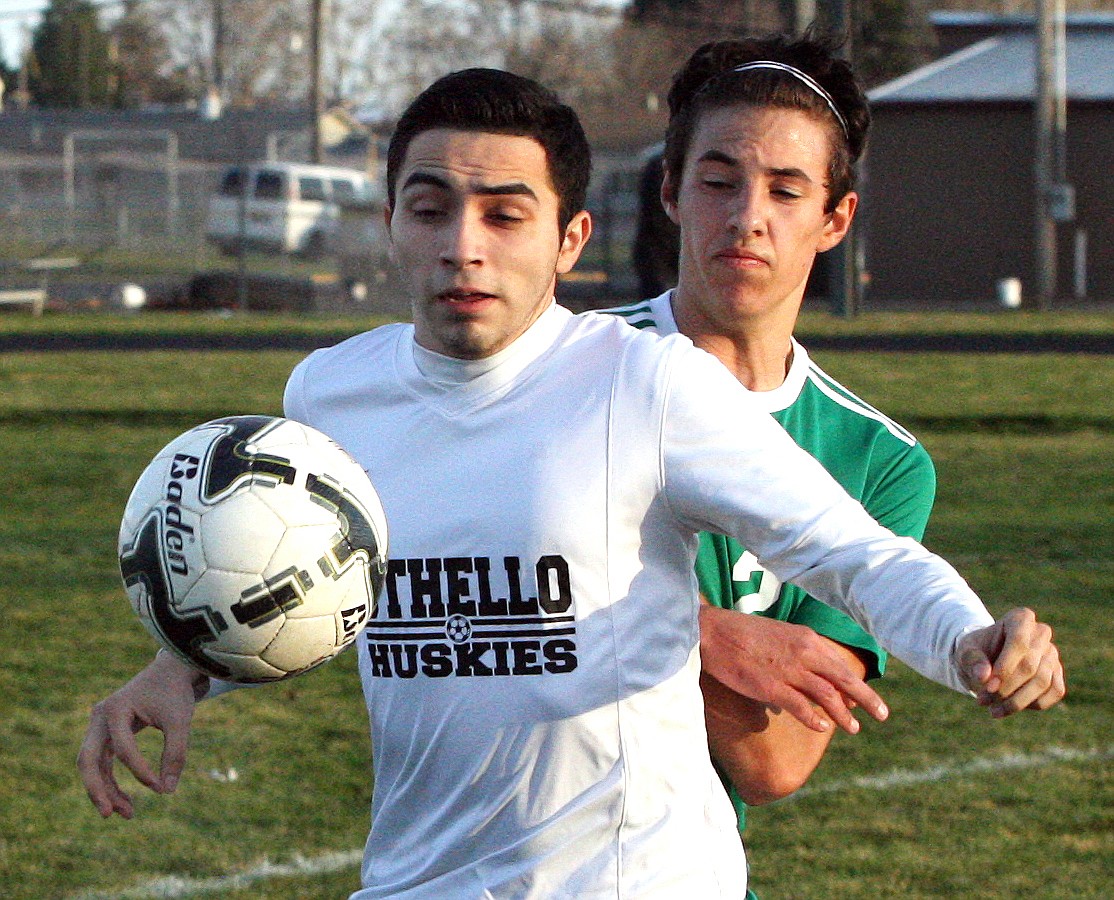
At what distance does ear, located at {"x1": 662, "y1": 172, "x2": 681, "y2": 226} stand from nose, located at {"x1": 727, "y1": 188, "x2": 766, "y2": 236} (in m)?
0.30

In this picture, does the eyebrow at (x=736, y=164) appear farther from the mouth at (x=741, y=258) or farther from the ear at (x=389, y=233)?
the ear at (x=389, y=233)

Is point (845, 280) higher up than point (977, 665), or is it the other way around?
point (977, 665)

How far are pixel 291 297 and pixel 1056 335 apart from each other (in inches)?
488

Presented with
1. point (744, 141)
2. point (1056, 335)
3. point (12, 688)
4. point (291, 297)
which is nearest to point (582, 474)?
point (744, 141)

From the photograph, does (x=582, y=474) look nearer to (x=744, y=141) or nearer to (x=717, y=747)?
(x=717, y=747)

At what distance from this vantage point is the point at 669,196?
3.66 metres

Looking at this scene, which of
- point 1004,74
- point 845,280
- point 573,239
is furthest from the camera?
point 1004,74

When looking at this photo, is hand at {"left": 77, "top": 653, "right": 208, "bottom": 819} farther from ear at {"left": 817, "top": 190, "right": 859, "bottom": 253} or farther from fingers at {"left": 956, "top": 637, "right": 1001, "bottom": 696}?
ear at {"left": 817, "top": 190, "right": 859, "bottom": 253}

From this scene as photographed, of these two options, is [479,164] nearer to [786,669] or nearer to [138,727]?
[786,669]

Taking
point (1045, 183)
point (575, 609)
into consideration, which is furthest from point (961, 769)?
point (1045, 183)

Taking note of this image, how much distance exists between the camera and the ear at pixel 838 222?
353 centimetres

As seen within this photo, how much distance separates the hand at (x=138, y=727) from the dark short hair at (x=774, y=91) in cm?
146

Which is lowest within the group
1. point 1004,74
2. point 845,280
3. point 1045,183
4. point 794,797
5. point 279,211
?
point 794,797

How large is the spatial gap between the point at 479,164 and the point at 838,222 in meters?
1.13
